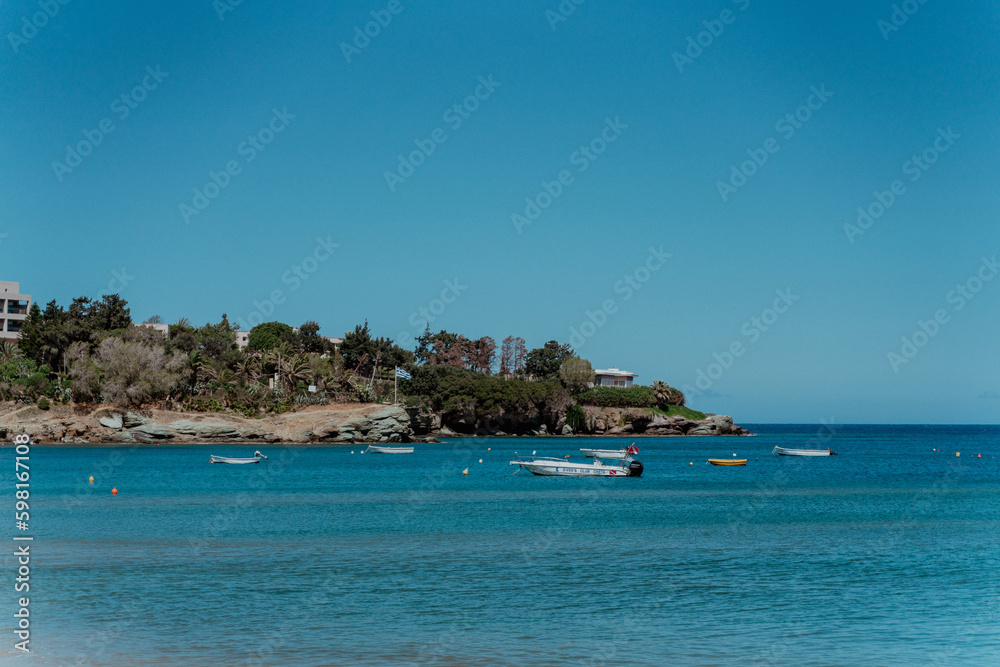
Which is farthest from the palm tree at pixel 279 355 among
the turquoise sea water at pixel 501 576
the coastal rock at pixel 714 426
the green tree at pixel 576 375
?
the coastal rock at pixel 714 426

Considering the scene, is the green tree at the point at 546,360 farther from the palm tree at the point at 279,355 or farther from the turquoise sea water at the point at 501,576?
the turquoise sea water at the point at 501,576

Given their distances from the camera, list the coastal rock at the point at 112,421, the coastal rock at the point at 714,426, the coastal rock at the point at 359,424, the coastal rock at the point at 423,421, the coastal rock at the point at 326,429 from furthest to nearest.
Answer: the coastal rock at the point at 714,426
the coastal rock at the point at 423,421
the coastal rock at the point at 359,424
the coastal rock at the point at 326,429
the coastal rock at the point at 112,421

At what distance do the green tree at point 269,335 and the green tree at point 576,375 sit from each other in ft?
147

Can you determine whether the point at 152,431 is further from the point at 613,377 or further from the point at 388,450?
the point at 613,377

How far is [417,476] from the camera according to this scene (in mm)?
65375

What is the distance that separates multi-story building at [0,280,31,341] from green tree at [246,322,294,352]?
115 ft

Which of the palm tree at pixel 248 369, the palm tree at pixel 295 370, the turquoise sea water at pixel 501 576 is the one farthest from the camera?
the palm tree at pixel 248 369

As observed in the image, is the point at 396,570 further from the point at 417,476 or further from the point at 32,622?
the point at 417,476

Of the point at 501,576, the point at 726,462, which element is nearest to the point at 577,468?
the point at 726,462

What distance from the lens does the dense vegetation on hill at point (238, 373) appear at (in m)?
99.0

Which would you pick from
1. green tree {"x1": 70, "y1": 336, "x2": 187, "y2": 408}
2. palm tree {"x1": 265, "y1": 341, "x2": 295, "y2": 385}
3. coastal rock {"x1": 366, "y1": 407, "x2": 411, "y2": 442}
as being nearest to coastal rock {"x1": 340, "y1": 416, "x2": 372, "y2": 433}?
coastal rock {"x1": 366, "y1": 407, "x2": 411, "y2": 442}

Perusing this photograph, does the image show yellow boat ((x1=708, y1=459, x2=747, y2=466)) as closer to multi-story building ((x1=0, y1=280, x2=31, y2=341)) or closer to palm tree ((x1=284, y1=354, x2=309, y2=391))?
palm tree ((x1=284, y1=354, x2=309, y2=391))

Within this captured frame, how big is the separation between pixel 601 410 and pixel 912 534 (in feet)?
355

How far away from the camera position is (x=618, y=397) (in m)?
145
